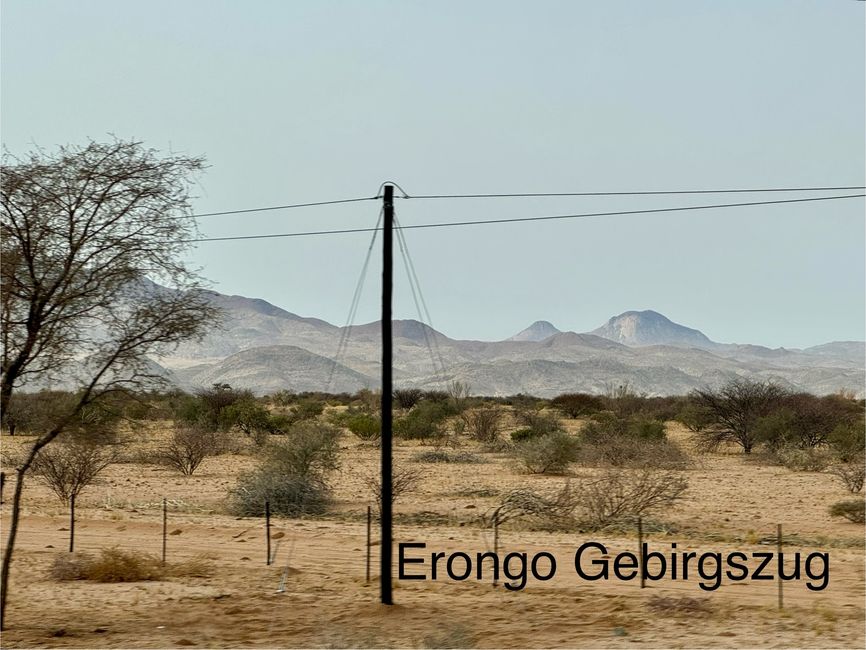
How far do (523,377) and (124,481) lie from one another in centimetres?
13010

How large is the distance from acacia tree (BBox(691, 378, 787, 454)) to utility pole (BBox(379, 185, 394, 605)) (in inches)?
1526

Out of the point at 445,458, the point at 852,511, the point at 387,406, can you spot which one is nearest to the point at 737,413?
the point at 445,458

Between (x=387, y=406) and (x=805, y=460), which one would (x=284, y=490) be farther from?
(x=805, y=460)

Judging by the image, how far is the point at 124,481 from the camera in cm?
3784

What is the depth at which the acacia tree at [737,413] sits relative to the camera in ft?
169

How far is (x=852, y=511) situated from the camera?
26641mm

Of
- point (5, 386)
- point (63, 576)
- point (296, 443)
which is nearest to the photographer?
point (5, 386)

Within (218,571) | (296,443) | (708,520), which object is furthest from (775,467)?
(218,571)

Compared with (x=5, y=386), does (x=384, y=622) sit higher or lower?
Answer: lower

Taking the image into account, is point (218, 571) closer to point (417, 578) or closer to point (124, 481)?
point (417, 578)

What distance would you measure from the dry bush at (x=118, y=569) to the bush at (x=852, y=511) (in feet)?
57.8

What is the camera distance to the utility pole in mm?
15742

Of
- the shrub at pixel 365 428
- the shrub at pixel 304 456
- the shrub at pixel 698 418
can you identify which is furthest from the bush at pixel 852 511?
the shrub at pixel 365 428

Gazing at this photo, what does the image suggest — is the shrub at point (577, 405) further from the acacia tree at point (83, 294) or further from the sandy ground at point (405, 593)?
the acacia tree at point (83, 294)
